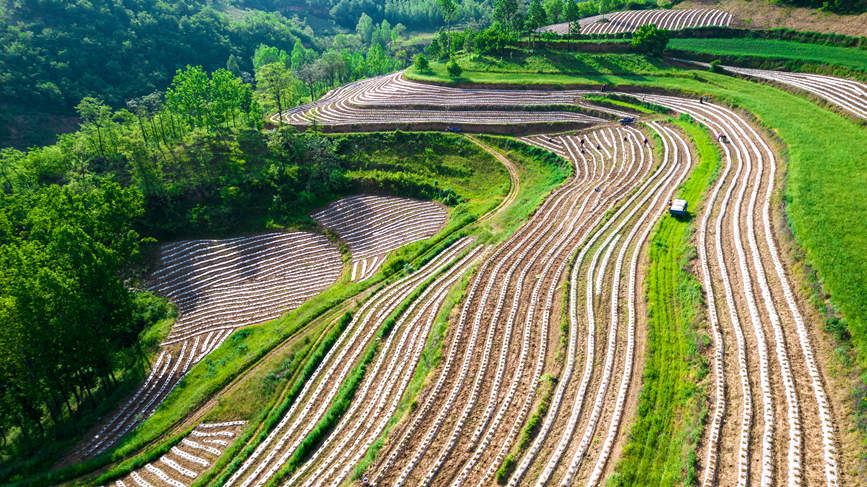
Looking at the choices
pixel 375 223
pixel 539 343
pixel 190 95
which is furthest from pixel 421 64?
pixel 539 343

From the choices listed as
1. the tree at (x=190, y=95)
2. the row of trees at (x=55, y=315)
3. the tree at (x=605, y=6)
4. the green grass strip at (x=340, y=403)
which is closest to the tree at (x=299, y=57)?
the tree at (x=190, y=95)

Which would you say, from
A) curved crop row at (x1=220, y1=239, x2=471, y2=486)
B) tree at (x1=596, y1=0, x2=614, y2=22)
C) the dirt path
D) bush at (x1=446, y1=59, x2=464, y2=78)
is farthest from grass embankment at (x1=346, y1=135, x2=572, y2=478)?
tree at (x1=596, y1=0, x2=614, y2=22)

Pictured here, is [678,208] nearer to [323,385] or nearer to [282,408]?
[323,385]

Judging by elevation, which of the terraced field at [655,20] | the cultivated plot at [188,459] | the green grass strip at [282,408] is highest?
the terraced field at [655,20]

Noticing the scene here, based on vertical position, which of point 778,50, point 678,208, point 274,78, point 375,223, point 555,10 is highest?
point 555,10

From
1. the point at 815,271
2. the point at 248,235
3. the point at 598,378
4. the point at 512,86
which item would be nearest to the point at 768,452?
the point at 598,378

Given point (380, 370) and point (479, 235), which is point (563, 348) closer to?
point (380, 370)

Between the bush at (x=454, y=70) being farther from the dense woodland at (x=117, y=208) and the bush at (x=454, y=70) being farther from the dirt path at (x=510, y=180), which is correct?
the dense woodland at (x=117, y=208)
